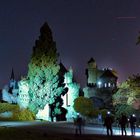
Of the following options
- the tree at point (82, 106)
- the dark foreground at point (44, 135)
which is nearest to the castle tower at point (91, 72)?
the tree at point (82, 106)

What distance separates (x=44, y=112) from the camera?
191 ft

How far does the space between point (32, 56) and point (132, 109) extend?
63.3ft

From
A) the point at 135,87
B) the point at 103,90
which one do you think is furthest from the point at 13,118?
the point at 103,90

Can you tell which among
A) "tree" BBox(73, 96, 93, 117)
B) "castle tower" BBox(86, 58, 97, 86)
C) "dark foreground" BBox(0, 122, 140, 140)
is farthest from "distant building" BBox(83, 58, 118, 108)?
"dark foreground" BBox(0, 122, 140, 140)

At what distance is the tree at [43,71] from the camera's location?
190ft

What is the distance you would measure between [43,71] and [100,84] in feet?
252

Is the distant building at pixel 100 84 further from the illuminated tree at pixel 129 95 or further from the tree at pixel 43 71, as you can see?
the illuminated tree at pixel 129 95

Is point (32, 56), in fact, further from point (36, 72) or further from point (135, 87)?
point (135, 87)

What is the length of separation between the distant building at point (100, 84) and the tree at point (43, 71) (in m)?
43.0

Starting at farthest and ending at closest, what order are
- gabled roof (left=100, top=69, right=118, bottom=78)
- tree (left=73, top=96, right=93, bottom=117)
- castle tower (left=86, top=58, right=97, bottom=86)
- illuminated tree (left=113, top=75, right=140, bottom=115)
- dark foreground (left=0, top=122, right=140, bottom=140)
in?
castle tower (left=86, top=58, right=97, bottom=86) → gabled roof (left=100, top=69, right=118, bottom=78) → tree (left=73, top=96, right=93, bottom=117) → illuminated tree (left=113, top=75, right=140, bottom=115) → dark foreground (left=0, top=122, right=140, bottom=140)

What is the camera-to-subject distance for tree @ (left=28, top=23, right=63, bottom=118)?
190ft

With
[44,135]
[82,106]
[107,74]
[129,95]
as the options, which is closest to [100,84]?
[107,74]

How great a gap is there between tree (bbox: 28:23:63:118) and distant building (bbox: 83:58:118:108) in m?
43.0

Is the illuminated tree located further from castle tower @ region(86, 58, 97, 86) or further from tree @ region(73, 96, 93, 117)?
castle tower @ region(86, 58, 97, 86)
